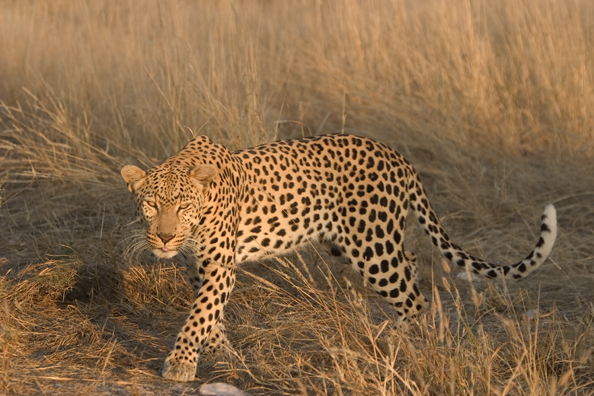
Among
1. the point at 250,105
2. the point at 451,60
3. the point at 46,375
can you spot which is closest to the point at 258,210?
the point at 46,375

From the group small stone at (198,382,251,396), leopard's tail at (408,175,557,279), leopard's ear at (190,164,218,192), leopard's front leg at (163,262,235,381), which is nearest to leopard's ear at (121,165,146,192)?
leopard's ear at (190,164,218,192)

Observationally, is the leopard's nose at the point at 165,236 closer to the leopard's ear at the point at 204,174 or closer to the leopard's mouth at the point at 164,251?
the leopard's mouth at the point at 164,251

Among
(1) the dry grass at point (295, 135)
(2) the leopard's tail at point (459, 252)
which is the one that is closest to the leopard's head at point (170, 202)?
(1) the dry grass at point (295, 135)

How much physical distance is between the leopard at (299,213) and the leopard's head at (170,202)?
0.04 ft

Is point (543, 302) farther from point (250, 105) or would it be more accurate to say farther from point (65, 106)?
point (65, 106)

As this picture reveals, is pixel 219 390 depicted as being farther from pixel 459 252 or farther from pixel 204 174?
pixel 459 252

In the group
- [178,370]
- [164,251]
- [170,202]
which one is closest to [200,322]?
[178,370]

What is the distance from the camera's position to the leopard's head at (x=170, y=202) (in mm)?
4590

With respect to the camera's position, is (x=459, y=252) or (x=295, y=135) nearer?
(x=459, y=252)

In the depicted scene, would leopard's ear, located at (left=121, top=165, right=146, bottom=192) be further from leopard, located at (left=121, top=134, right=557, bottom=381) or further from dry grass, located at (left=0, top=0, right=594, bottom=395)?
dry grass, located at (left=0, top=0, right=594, bottom=395)

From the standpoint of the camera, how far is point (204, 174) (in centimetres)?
471

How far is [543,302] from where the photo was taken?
5980mm

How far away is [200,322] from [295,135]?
14.7 feet

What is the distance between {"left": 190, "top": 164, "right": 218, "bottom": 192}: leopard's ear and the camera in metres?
4.69
